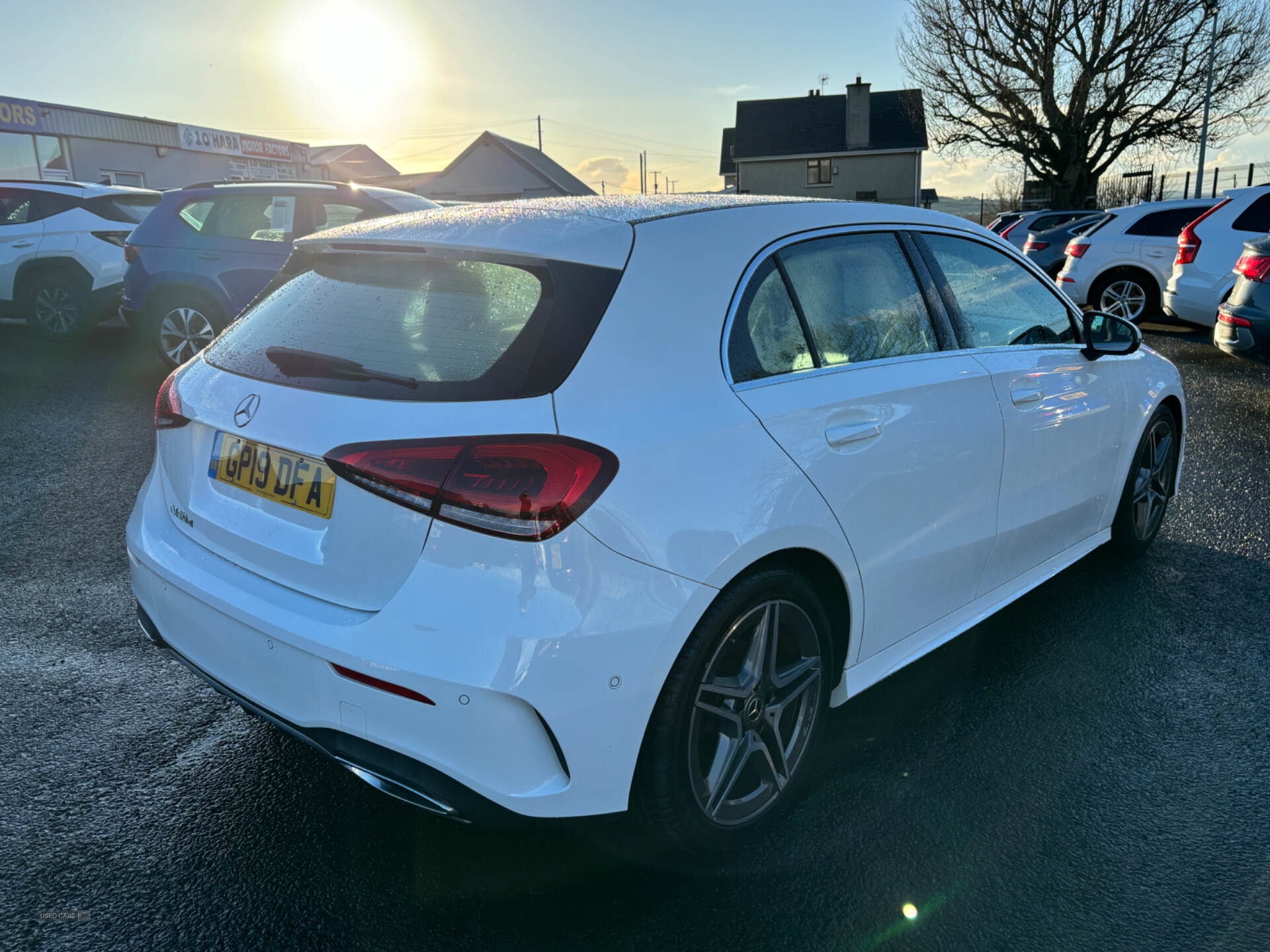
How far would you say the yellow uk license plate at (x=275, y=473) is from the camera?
218cm

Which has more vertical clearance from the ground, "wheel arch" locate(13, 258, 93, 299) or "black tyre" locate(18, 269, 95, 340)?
"wheel arch" locate(13, 258, 93, 299)

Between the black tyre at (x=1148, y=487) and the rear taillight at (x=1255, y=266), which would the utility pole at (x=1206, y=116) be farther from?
the black tyre at (x=1148, y=487)

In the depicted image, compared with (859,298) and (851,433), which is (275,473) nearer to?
(851,433)

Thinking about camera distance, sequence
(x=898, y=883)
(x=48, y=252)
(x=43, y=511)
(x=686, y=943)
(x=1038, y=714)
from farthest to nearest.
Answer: (x=48, y=252) → (x=43, y=511) → (x=1038, y=714) → (x=898, y=883) → (x=686, y=943)

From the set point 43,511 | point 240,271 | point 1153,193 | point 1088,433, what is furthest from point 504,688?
point 1153,193

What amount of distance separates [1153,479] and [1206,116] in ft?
110

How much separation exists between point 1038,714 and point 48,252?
38.9 feet

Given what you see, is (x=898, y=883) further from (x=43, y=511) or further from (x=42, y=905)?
(x=43, y=511)

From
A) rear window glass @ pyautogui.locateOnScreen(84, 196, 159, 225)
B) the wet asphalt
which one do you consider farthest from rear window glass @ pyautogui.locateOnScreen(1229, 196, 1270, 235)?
rear window glass @ pyautogui.locateOnScreen(84, 196, 159, 225)

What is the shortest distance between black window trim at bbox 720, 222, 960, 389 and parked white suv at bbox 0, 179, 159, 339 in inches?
430

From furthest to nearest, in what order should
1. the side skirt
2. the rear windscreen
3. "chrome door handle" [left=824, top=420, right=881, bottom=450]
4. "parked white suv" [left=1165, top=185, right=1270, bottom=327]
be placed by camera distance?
"parked white suv" [left=1165, top=185, right=1270, bottom=327] → the side skirt → "chrome door handle" [left=824, top=420, right=881, bottom=450] → the rear windscreen

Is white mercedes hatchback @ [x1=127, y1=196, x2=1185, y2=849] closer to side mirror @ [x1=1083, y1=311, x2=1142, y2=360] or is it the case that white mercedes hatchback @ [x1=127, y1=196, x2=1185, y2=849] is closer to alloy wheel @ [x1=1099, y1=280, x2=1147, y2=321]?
side mirror @ [x1=1083, y1=311, x2=1142, y2=360]

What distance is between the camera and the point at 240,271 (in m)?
8.77

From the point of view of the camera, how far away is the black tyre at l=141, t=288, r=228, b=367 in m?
8.94
